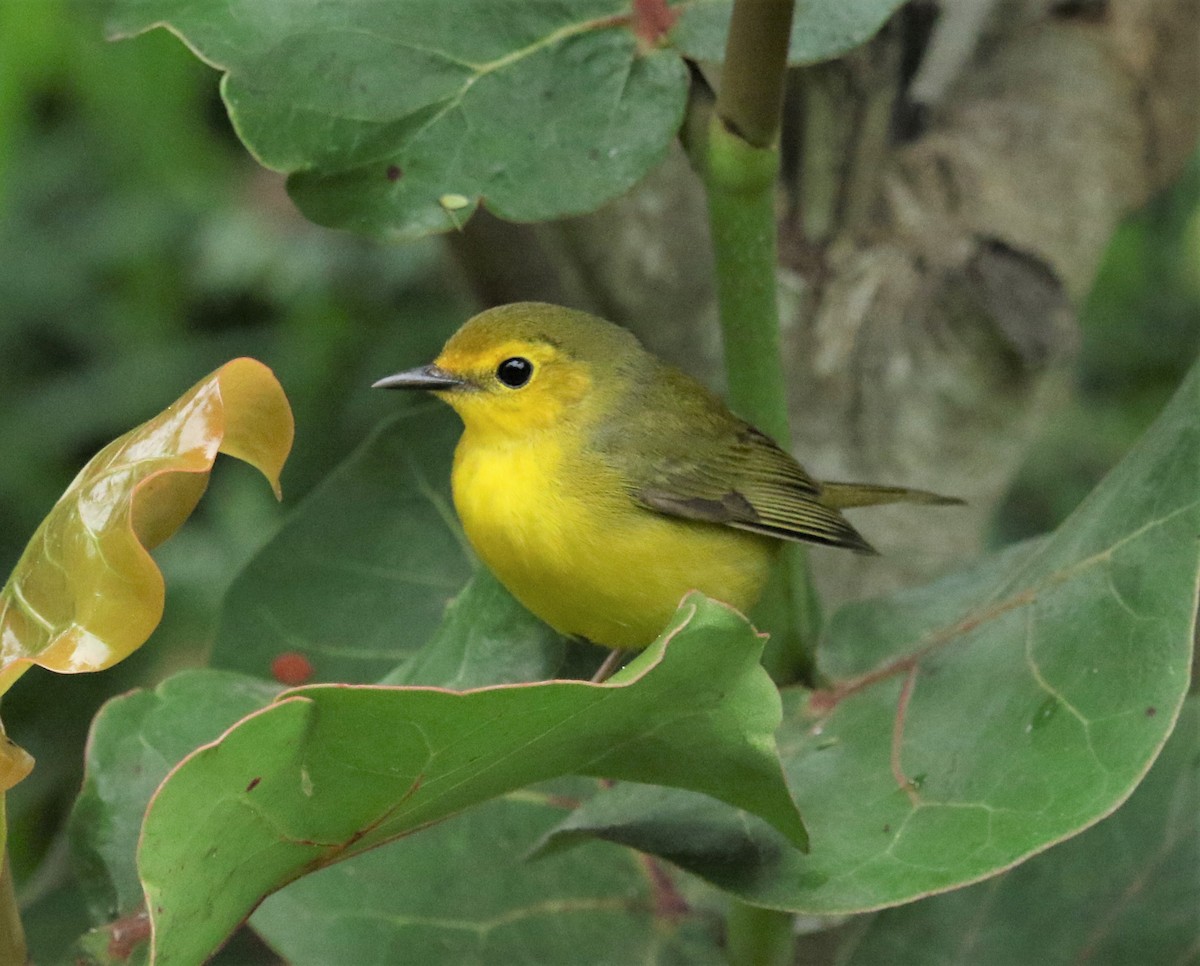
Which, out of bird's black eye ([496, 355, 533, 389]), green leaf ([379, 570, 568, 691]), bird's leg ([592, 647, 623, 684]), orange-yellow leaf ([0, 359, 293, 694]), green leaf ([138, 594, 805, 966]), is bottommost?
bird's leg ([592, 647, 623, 684])

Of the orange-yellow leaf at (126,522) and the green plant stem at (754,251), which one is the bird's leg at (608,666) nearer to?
the green plant stem at (754,251)

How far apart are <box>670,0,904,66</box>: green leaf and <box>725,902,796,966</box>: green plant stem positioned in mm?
775

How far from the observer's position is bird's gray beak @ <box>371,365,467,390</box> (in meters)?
1.86

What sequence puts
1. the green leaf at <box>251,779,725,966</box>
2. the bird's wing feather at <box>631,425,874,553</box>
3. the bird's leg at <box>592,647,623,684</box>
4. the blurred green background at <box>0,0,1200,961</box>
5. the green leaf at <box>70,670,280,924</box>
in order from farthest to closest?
1. the blurred green background at <box>0,0,1200,961</box>
2. the bird's wing feather at <box>631,425,874,553</box>
3. the bird's leg at <box>592,647,623,684</box>
4. the green leaf at <box>251,779,725,966</box>
5. the green leaf at <box>70,670,280,924</box>

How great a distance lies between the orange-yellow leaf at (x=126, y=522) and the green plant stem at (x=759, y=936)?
69 centimetres

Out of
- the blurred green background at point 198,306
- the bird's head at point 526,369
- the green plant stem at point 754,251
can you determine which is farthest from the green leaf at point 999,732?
the blurred green background at point 198,306

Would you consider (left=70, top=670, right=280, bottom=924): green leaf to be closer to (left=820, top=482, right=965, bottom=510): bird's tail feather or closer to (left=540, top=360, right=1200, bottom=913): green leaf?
(left=540, top=360, right=1200, bottom=913): green leaf

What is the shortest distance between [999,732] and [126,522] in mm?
737

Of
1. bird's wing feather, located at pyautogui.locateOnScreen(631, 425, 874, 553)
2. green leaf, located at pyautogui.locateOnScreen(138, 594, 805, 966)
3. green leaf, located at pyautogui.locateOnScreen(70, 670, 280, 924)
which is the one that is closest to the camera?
green leaf, located at pyautogui.locateOnScreen(138, 594, 805, 966)

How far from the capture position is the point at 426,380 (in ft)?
6.18

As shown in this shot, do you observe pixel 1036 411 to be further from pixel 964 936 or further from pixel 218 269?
pixel 218 269

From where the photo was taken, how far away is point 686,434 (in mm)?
1970

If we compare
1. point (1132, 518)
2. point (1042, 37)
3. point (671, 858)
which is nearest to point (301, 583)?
point (671, 858)

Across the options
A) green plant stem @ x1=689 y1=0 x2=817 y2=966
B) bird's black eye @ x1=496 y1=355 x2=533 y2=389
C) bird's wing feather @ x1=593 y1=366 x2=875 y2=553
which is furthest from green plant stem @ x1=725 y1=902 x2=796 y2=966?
bird's black eye @ x1=496 y1=355 x2=533 y2=389
